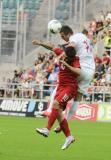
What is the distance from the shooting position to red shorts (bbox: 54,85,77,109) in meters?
11.6

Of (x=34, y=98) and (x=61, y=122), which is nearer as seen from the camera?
(x=61, y=122)

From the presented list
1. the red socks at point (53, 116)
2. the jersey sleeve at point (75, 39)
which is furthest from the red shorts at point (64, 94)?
the jersey sleeve at point (75, 39)

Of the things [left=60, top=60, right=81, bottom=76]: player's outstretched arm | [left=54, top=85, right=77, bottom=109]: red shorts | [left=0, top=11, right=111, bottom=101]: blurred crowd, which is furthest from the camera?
[left=0, top=11, right=111, bottom=101]: blurred crowd

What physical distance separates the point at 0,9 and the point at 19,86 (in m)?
5.11

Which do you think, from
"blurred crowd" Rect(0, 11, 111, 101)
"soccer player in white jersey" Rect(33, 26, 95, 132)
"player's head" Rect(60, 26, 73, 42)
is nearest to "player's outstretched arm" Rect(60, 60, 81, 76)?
"soccer player in white jersey" Rect(33, 26, 95, 132)

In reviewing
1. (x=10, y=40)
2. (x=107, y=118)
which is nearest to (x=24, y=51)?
(x=10, y=40)

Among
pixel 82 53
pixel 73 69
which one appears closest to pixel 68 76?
pixel 73 69

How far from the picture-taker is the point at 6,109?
92.0 ft

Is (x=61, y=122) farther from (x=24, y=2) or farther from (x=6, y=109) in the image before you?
(x=24, y=2)

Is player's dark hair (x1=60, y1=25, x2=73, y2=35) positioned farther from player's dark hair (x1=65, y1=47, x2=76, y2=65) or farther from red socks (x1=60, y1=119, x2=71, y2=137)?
red socks (x1=60, y1=119, x2=71, y2=137)

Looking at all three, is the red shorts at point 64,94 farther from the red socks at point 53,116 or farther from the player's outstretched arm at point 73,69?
the player's outstretched arm at point 73,69

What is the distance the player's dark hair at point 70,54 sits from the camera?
1138 centimetres

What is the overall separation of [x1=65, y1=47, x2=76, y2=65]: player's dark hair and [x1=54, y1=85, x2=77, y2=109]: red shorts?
0.47 meters

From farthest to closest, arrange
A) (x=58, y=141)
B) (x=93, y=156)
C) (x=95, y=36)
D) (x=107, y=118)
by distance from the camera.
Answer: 1. (x=95, y=36)
2. (x=107, y=118)
3. (x=58, y=141)
4. (x=93, y=156)
